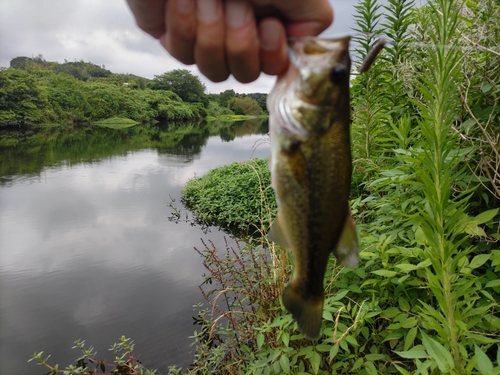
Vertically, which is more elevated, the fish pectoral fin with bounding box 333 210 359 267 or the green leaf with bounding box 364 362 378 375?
the fish pectoral fin with bounding box 333 210 359 267

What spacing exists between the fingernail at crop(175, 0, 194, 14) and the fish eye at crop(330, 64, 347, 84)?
484 mm

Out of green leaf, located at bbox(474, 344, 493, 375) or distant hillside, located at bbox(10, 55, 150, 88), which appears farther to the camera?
distant hillside, located at bbox(10, 55, 150, 88)

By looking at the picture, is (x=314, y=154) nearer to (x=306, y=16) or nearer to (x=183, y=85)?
(x=306, y=16)

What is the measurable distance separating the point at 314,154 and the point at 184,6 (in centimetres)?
61

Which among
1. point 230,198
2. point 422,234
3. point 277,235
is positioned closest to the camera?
point 277,235

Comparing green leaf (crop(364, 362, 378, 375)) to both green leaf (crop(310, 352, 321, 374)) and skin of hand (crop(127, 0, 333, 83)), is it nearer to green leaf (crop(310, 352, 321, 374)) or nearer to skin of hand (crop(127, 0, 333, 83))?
green leaf (crop(310, 352, 321, 374))

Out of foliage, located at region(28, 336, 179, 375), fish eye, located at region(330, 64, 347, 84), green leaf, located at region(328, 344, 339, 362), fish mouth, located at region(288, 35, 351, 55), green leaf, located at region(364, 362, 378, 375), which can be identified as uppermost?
fish mouth, located at region(288, 35, 351, 55)

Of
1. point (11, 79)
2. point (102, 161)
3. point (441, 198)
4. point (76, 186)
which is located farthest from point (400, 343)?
point (11, 79)

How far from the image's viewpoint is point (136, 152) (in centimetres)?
2531

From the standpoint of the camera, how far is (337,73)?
3.48 ft

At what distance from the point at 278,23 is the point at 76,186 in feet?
53.2

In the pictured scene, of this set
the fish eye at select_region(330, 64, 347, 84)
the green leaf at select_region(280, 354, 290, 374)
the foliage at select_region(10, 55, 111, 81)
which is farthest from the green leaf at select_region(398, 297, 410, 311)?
the foliage at select_region(10, 55, 111, 81)

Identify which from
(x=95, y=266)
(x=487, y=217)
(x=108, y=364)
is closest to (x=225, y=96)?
(x=95, y=266)

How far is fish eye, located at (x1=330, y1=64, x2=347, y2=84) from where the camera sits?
1.06 metres
